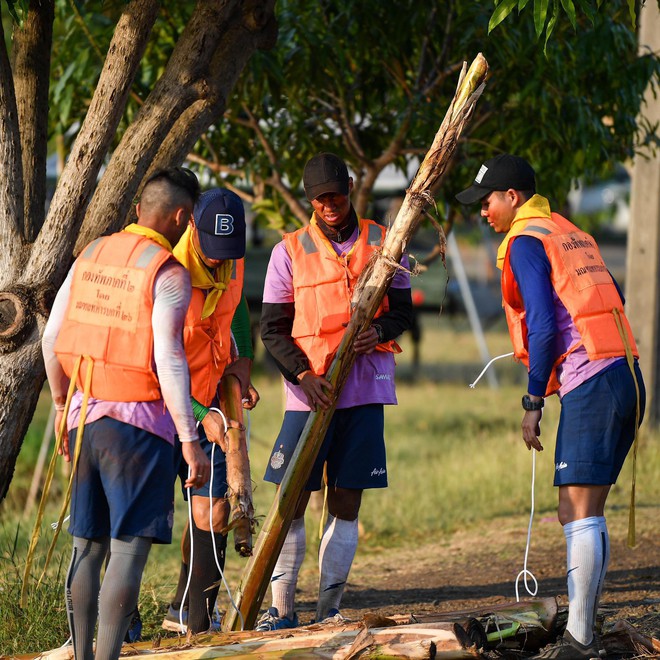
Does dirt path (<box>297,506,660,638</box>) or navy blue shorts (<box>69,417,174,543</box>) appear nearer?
navy blue shorts (<box>69,417,174,543</box>)

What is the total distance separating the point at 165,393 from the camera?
13.0ft

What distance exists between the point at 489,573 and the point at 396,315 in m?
2.48

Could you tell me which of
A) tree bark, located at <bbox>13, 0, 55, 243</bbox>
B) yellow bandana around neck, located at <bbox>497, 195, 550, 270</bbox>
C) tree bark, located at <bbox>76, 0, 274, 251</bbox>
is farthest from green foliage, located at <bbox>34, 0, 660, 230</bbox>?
yellow bandana around neck, located at <bbox>497, 195, 550, 270</bbox>

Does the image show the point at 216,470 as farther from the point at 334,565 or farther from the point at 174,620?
the point at 174,620

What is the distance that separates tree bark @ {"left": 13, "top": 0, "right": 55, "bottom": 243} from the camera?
5.65 meters

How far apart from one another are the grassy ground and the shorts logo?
39 centimetres

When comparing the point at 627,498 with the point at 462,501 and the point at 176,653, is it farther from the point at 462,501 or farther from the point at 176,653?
the point at 176,653

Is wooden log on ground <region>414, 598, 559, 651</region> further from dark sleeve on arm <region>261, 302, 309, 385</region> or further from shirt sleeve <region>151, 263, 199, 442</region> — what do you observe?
shirt sleeve <region>151, 263, 199, 442</region>

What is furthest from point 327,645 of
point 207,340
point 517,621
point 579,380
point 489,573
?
point 489,573

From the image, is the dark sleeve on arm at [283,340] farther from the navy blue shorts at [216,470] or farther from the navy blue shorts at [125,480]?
the navy blue shorts at [125,480]

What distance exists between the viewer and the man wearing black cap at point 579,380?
14.8 ft

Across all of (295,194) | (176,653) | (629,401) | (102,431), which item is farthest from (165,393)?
(295,194)

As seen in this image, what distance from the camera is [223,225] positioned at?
4652 mm

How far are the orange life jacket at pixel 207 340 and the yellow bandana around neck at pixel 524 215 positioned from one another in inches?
44.8
